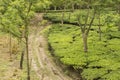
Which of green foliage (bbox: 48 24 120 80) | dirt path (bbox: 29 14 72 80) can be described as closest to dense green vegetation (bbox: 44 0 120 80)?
green foliage (bbox: 48 24 120 80)

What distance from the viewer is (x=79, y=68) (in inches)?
1168

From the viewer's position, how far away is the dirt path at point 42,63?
29.9 metres

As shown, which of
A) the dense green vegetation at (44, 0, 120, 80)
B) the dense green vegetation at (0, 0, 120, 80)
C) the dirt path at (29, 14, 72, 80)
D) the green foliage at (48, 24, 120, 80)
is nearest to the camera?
the dense green vegetation at (0, 0, 120, 80)

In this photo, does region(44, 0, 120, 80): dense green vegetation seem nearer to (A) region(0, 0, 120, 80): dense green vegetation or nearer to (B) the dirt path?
(A) region(0, 0, 120, 80): dense green vegetation

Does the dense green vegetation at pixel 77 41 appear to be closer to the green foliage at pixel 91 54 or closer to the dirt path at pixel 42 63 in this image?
the green foliage at pixel 91 54

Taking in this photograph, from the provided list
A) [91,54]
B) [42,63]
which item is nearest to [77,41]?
[91,54]

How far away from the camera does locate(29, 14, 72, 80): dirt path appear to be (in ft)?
98.1

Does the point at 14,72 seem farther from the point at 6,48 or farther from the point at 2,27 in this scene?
the point at 6,48

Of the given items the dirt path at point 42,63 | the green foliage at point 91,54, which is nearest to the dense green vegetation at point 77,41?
the green foliage at point 91,54

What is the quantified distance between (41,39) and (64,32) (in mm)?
4613

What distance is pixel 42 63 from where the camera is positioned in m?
34.5

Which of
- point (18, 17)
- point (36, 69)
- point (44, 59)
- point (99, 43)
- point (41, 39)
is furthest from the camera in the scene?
point (41, 39)

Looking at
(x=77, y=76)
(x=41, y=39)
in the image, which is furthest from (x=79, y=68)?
(x=41, y=39)

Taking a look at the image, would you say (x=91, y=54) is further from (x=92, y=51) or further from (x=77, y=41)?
(x=77, y=41)
